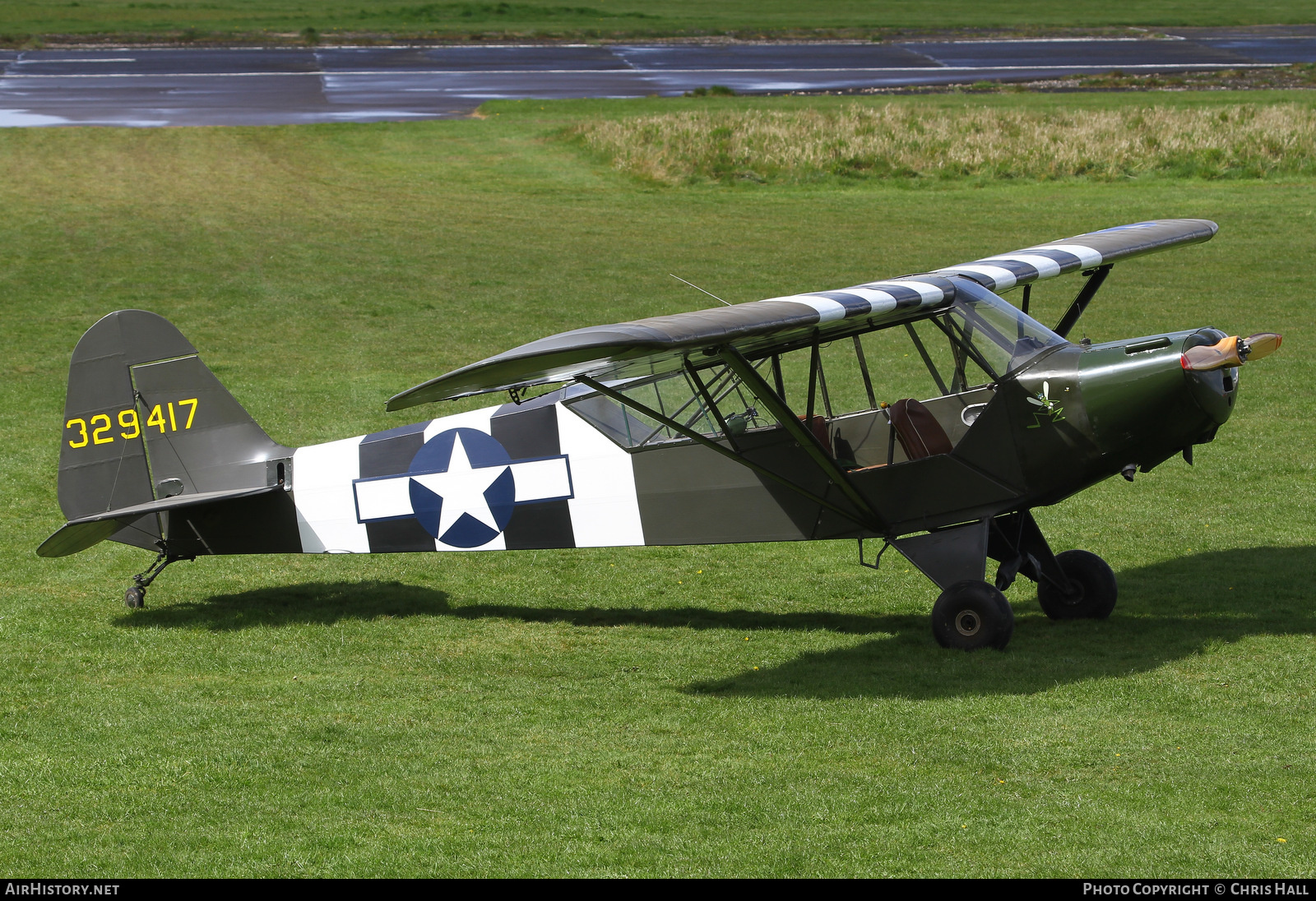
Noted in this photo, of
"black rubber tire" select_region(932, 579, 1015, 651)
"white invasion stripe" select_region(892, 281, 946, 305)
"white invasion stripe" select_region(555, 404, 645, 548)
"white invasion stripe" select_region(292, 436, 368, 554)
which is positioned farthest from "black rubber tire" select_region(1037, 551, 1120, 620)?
"white invasion stripe" select_region(292, 436, 368, 554)

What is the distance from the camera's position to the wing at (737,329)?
25.3ft

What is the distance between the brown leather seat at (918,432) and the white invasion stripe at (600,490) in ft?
7.14

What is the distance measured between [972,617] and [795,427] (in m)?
1.92

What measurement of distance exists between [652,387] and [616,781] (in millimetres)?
→ 3719

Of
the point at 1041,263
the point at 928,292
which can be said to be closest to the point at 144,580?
the point at 928,292

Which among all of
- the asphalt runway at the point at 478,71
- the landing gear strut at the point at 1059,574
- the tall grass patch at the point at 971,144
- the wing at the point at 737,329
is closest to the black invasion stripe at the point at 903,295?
the wing at the point at 737,329

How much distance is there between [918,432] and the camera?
9805mm

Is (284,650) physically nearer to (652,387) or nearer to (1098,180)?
(652,387)

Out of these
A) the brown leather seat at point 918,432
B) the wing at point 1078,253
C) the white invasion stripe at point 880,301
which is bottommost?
the brown leather seat at point 918,432

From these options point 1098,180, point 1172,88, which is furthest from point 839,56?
point 1098,180

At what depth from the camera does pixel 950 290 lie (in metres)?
9.67

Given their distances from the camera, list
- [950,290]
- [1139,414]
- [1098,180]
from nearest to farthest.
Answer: [1139,414] → [950,290] → [1098,180]

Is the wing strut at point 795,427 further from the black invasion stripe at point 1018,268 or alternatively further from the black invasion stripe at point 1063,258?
the black invasion stripe at point 1063,258

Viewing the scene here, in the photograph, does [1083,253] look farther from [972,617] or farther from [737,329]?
[737,329]
